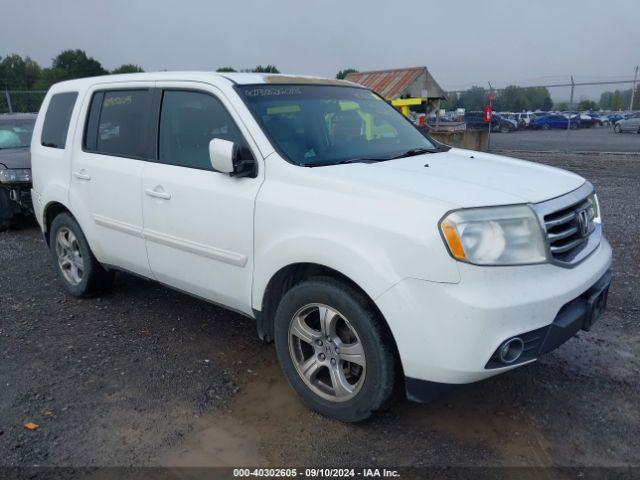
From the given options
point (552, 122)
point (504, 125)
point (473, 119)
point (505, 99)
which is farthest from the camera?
point (552, 122)

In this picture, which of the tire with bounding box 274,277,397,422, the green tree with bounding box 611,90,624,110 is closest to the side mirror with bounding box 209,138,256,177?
the tire with bounding box 274,277,397,422

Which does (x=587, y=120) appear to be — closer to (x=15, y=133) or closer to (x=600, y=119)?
(x=600, y=119)

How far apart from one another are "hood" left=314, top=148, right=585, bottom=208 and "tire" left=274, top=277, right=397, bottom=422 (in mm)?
601

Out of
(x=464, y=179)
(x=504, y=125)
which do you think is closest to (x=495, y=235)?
(x=464, y=179)

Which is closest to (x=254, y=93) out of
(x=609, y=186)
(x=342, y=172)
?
(x=342, y=172)

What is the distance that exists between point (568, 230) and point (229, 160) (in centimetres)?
186

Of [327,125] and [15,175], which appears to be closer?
[327,125]

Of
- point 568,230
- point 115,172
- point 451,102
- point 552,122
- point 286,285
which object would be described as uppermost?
point 451,102

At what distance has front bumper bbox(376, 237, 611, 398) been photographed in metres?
2.50

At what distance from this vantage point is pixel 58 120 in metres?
4.97

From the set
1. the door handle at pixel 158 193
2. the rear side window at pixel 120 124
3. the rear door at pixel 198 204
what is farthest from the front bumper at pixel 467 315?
the rear side window at pixel 120 124

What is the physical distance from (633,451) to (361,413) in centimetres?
138

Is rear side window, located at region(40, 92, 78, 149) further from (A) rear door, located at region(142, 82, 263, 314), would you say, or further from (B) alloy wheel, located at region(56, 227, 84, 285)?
(A) rear door, located at region(142, 82, 263, 314)

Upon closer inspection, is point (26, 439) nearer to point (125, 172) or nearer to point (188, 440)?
point (188, 440)
